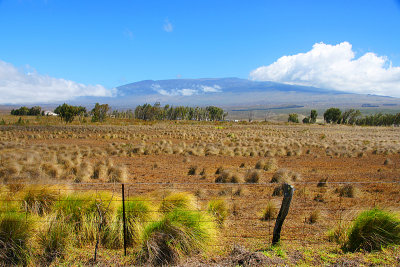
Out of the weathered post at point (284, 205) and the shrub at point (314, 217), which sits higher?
the weathered post at point (284, 205)

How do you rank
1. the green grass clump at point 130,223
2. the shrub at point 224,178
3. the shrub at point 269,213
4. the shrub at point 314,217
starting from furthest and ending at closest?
the shrub at point 224,178, the shrub at point 269,213, the shrub at point 314,217, the green grass clump at point 130,223

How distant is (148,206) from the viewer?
242 inches

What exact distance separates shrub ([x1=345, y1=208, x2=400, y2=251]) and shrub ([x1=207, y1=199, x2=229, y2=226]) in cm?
271

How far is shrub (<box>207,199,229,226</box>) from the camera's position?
681 cm

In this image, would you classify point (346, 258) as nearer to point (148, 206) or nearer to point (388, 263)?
point (388, 263)

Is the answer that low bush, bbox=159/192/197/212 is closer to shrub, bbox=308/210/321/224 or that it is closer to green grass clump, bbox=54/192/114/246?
green grass clump, bbox=54/192/114/246

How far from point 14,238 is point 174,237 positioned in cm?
286

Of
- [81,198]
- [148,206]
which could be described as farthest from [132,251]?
[81,198]

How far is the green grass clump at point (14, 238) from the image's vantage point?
15.8 feet

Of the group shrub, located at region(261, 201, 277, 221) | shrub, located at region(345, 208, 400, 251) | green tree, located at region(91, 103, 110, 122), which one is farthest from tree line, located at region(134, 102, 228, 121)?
shrub, located at region(345, 208, 400, 251)

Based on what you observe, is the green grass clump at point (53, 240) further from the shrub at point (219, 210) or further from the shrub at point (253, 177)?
the shrub at point (253, 177)

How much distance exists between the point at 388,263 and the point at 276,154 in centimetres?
1707

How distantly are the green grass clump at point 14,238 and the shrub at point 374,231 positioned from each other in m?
6.04

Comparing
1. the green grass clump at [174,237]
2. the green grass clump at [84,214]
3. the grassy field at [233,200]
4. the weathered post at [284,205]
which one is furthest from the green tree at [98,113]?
the weathered post at [284,205]
